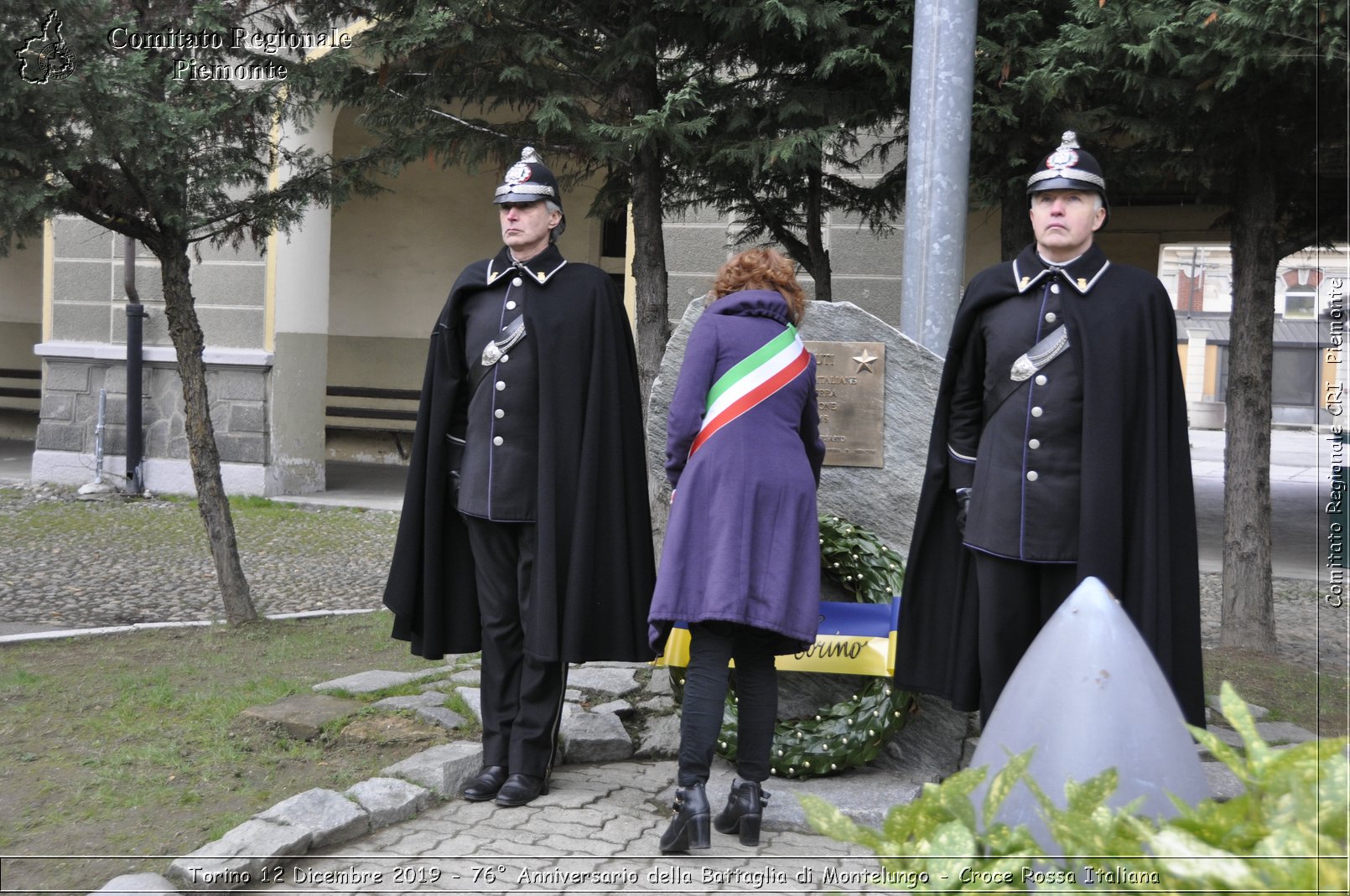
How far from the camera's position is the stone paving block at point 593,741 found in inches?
169

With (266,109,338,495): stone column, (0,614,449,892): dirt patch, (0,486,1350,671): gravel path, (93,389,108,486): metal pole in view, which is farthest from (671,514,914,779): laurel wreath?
(93,389,108,486): metal pole

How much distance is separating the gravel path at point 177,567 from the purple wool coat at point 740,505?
12.7 ft

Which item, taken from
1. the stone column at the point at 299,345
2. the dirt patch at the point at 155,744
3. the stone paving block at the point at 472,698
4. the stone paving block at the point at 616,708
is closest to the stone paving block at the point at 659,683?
the stone paving block at the point at 616,708

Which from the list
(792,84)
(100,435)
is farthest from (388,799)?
(100,435)

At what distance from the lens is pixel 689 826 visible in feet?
11.1

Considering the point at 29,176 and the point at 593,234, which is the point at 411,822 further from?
the point at 593,234

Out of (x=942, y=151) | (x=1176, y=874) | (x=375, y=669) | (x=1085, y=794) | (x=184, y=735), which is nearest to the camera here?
(x=1176, y=874)

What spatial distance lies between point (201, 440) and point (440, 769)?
2.84 m

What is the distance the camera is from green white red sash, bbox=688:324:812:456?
3465 mm

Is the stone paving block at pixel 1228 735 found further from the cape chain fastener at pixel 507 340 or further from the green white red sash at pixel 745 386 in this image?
the cape chain fastener at pixel 507 340

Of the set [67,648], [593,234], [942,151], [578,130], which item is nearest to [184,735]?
[67,648]

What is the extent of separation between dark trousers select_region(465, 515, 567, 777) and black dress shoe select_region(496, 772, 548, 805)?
0.07 feet

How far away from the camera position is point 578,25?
5.78 metres

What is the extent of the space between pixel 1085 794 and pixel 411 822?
244 cm
